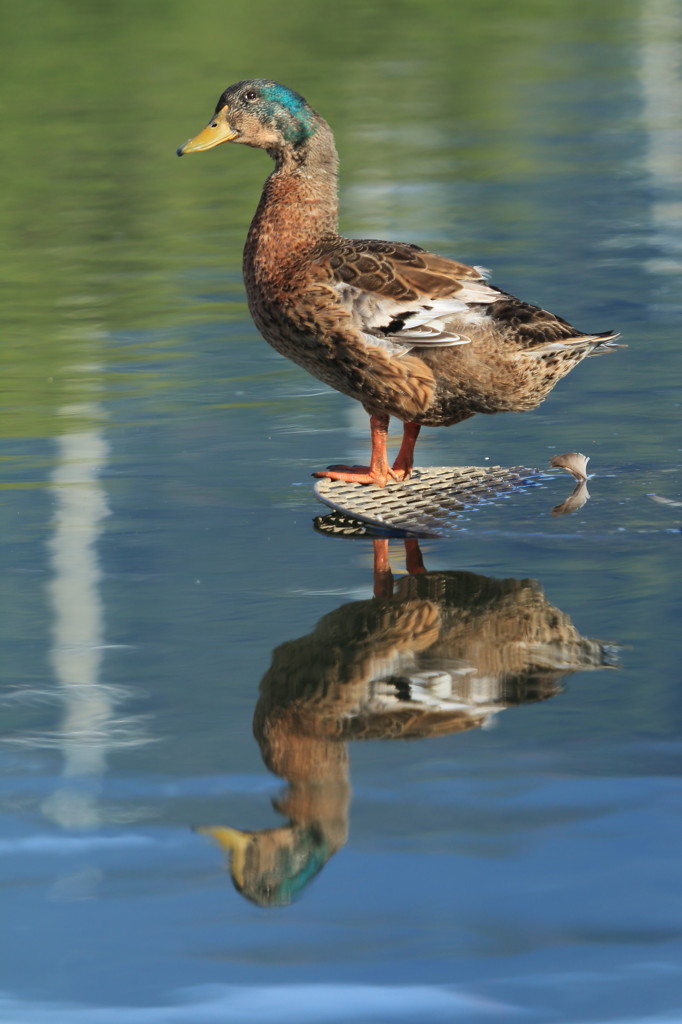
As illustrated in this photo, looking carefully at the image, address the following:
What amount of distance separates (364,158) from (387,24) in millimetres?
10297

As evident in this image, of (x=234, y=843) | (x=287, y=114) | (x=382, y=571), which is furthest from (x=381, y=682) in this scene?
(x=287, y=114)

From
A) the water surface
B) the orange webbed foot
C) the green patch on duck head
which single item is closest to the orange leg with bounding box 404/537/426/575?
the water surface

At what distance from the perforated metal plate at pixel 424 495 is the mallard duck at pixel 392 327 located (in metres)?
0.09

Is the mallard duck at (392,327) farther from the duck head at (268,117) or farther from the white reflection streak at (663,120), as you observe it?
the white reflection streak at (663,120)

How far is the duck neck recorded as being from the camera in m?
6.48

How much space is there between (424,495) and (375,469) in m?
0.25

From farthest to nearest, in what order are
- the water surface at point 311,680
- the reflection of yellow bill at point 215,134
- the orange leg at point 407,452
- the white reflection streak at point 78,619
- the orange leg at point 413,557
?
the reflection of yellow bill at point 215,134
the orange leg at point 407,452
the orange leg at point 413,557
the white reflection streak at point 78,619
the water surface at point 311,680

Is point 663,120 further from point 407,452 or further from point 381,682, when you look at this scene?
point 381,682

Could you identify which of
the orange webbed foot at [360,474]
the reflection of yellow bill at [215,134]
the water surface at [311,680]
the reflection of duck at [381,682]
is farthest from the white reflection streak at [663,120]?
the reflection of duck at [381,682]

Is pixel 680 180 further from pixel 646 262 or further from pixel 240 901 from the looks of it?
pixel 240 901

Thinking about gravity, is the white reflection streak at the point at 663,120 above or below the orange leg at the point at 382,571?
above

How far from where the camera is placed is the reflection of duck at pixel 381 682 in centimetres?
380

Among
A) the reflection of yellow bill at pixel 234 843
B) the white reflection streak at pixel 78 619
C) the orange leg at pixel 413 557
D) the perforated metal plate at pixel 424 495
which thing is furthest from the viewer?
the perforated metal plate at pixel 424 495

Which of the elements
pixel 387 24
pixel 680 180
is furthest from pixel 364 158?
pixel 387 24
